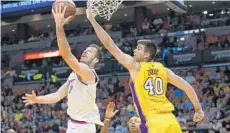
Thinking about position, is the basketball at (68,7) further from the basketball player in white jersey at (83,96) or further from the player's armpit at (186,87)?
the player's armpit at (186,87)

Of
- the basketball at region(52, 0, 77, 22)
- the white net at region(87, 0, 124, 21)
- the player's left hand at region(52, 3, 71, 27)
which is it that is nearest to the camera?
the player's left hand at region(52, 3, 71, 27)

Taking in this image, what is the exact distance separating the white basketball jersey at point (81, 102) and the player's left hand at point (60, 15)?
31.5 inches

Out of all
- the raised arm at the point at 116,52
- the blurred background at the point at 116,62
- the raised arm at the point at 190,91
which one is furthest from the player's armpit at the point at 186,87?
the blurred background at the point at 116,62

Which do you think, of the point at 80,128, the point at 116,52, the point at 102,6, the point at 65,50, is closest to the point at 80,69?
the point at 65,50

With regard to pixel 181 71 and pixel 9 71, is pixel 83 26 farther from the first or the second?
pixel 181 71

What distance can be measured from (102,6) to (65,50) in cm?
167

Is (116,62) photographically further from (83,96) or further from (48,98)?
(83,96)

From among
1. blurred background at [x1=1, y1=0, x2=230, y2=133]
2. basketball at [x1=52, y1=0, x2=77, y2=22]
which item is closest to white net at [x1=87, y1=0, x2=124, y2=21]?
basketball at [x1=52, y1=0, x2=77, y2=22]

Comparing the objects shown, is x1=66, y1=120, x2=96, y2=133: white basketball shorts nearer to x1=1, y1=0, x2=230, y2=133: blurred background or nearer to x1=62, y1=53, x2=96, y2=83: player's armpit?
x1=62, y1=53, x2=96, y2=83: player's armpit

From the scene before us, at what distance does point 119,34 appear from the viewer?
22.8 m

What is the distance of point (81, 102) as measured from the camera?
5.32 m

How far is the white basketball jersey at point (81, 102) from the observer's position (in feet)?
17.5

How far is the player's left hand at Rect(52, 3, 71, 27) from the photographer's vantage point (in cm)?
474

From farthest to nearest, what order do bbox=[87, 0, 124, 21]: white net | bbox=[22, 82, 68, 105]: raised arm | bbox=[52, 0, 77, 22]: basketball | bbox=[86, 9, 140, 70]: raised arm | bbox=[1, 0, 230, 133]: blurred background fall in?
bbox=[1, 0, 230, 133]: blurred background < bbox=[87, 0, 124, 21]: white net < bbox=[22, 82, 68, 105]: raised arm < bbox=[86, 9, 140, 70]: raised arm < bbox=[52, 0, 77, 22]: basketball
